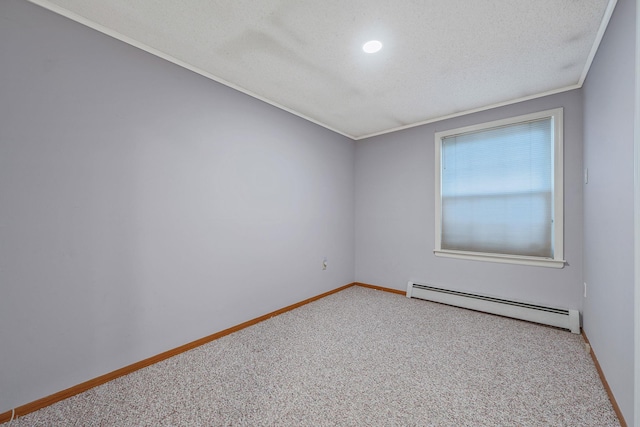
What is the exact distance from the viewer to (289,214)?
10.3 ft

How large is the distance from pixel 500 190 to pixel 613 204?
1.49 meters

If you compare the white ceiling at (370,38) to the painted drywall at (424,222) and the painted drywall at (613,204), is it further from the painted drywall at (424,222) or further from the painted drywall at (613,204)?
the painted drywall at (424,222)

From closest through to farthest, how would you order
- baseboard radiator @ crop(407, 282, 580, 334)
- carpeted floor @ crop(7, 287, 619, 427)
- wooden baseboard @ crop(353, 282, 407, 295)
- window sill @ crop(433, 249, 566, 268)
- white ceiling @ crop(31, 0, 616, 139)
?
1. carpeted floor @ crop(7, 287, 619, 427)
2. white ceiling @ crop(31, 0, 616, 139)
3. baseboard radiator @ crop(407, 282, 580, 334)
4. window sill @ crop(433, 249, 566, 268)
5. wooden baseboard @ crop(353, 282, 407, 295)

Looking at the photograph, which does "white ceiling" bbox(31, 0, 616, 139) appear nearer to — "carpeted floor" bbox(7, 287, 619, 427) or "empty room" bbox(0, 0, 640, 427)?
"empty room" bbox(0, 0, 640, 427)

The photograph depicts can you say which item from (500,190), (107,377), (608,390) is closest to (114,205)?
(107,377)

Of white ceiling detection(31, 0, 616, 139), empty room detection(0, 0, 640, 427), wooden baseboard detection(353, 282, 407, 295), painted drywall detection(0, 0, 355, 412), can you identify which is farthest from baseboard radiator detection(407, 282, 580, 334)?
white ceiling detection(31, 0, 616, 139)

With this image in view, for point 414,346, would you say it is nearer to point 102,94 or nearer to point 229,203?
point 229,203

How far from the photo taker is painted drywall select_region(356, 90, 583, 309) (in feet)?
8.45

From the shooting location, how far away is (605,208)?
172cm

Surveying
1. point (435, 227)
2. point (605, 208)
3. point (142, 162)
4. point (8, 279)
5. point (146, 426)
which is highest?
point (142, 162)

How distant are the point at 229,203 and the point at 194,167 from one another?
0.46 metres

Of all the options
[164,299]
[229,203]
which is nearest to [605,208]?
[229,203]

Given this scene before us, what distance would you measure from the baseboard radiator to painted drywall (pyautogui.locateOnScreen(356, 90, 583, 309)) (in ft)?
0.30

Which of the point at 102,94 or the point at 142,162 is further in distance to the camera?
the point at 142,162
